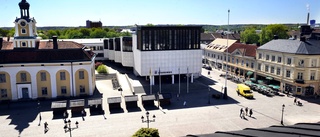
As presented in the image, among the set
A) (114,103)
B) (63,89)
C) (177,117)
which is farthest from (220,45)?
(63,89)

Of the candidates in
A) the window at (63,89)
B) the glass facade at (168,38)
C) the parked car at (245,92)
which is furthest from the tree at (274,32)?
the window at (63,89)

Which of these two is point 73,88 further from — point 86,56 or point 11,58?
point 11,58

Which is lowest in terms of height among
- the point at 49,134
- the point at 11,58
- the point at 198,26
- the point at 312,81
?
the point at 49,134

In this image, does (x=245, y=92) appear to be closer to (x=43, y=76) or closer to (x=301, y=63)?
(x=301, y=63)

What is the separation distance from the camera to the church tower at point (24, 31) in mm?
47956

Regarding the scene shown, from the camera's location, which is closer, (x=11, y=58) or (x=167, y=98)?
(x=167, y=98)

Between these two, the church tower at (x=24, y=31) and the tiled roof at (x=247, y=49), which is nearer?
the church tower at (x=24, y=31)

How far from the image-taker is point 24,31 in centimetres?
4856

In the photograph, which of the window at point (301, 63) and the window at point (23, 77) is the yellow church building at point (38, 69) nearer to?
the window at point (23, 77)

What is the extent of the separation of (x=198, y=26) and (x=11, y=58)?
114 ft

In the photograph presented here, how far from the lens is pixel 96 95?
47562 millimetres

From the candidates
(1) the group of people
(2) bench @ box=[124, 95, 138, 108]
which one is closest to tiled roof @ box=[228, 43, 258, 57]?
(1) the group of people

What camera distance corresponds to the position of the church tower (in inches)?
1888

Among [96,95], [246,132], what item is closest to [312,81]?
[246,132]
